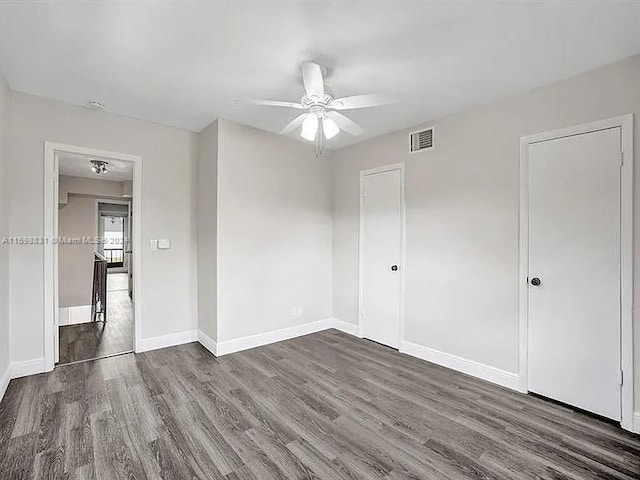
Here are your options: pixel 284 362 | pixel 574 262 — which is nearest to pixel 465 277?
pixel 574 262

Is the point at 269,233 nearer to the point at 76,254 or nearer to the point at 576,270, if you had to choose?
the point at 576,270

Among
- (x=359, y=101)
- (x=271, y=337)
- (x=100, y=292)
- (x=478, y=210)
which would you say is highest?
(x=359, y=101)

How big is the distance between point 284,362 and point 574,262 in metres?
2.74

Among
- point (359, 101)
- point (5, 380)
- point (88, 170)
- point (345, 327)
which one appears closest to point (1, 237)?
point (5, 380)

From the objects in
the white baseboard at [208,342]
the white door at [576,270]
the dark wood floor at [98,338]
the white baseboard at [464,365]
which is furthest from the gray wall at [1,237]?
the white door at [576,270]

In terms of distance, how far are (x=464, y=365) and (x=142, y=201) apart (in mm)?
3808

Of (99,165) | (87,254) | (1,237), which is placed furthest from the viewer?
(87,254)

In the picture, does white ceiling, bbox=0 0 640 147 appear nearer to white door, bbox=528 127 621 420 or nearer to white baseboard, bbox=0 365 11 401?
white door, bbox=528 127 621 420

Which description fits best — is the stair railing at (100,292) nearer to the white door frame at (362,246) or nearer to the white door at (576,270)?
the white door frame at (362,246)

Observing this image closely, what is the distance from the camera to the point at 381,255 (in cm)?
400

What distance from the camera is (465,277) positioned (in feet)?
10.4

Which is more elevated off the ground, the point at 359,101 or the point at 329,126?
the point at 359,101

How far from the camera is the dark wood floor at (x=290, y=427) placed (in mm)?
1858

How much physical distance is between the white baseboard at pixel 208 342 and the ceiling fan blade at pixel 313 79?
2742 mm
